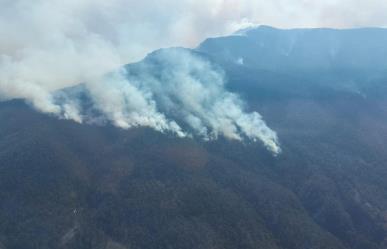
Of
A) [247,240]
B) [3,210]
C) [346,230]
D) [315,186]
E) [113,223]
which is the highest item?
[315,186]

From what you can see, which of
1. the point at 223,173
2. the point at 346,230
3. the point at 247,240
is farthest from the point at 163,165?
the point at 346,230

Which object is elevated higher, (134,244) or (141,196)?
(141,196)

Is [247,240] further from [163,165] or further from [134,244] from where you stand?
[163,165]

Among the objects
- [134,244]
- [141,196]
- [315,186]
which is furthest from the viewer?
[315,186]

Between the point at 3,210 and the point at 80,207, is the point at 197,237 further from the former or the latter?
the point at 3,210

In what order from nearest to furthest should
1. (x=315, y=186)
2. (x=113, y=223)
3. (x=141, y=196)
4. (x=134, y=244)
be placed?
1. (x=134, y=244)
2. (x=113, y=223)
3. (x=141, y=196)
4. (x=315, y=186)

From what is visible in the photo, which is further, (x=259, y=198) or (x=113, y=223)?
(x=259, y=198)

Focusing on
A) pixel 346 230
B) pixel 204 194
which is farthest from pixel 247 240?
pixel 346 230

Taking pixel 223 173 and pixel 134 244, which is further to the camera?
pixel 223 173

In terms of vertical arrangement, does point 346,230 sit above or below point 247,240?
above
